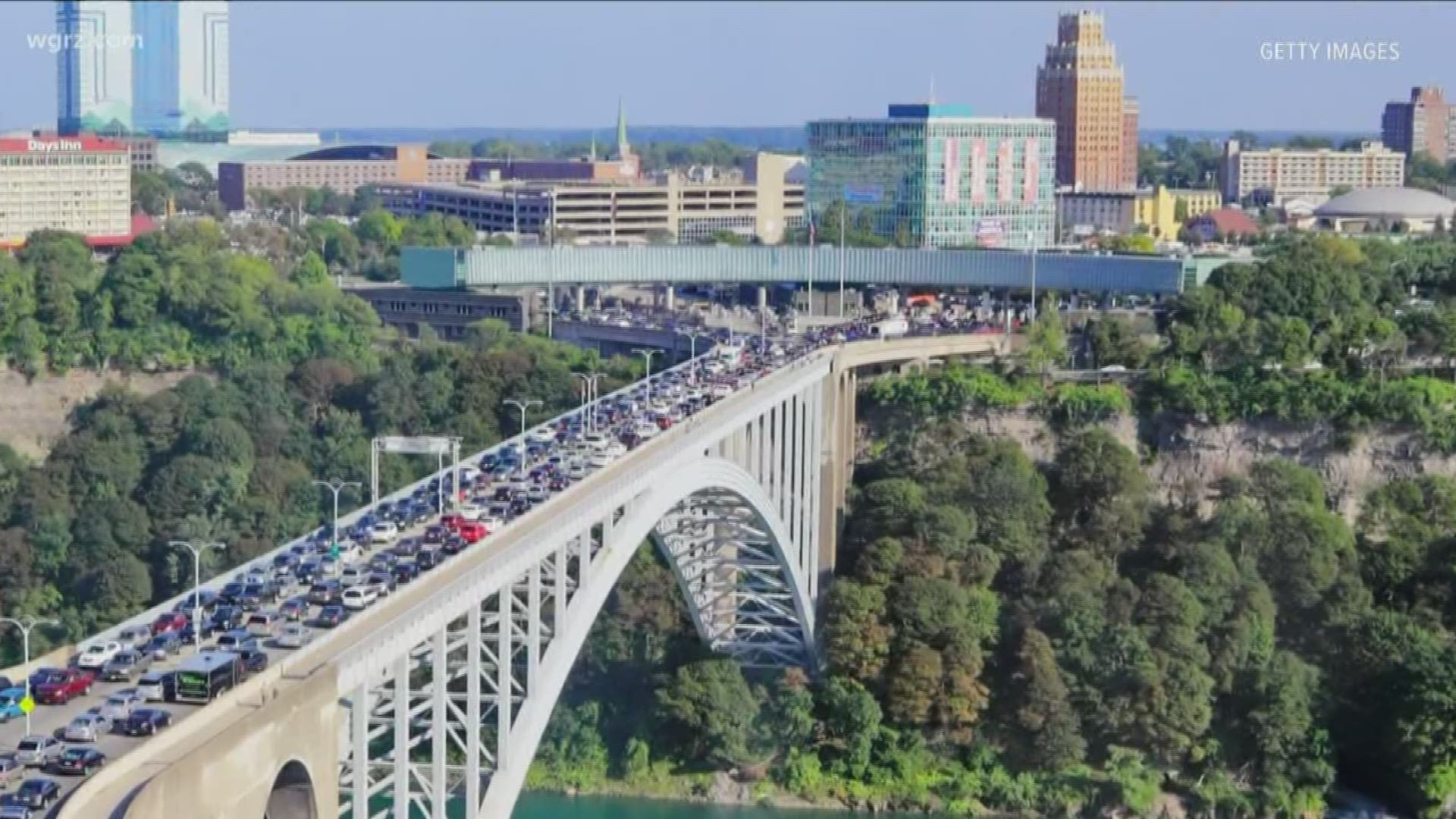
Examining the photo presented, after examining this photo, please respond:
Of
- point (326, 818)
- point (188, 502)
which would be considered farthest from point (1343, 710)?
point (326, 818)

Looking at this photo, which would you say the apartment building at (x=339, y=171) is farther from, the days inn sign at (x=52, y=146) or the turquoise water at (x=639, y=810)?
the turquoise water at (x=639, y=810)

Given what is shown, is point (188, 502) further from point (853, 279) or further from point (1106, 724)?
point (853, 279)

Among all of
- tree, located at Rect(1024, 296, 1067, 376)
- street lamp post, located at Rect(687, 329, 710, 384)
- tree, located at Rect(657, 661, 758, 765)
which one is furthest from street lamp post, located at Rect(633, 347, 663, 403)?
tree, located at Rect(1024, 296, 1067, 376)

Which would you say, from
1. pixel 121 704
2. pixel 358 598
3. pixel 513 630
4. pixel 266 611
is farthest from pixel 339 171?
pixel 121 704

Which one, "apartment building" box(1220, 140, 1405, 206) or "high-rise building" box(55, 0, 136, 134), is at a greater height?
"high-rise building" box(55, 0, 136, 134)

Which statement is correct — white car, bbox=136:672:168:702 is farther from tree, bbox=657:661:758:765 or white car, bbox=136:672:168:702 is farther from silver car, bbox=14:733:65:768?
tree, bbox=657:661:758:765

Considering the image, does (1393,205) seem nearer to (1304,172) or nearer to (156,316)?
(1304,172)
